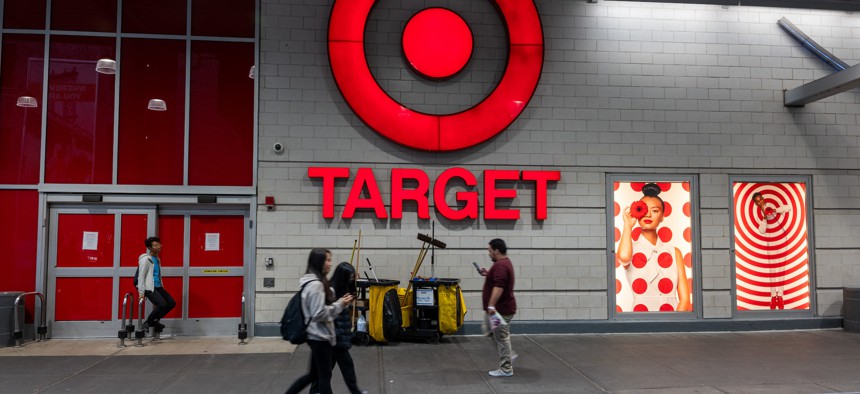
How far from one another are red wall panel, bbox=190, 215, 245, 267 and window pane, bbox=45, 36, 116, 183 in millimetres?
1660

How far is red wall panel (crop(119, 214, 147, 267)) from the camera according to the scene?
9.37 metres

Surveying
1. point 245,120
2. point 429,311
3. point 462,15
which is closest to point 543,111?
point 462,15

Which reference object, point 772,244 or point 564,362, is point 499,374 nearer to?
point 564,362

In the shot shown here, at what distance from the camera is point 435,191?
9.45m

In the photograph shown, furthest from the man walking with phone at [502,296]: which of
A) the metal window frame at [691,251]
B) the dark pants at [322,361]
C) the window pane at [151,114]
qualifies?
the window pane at [151,114]

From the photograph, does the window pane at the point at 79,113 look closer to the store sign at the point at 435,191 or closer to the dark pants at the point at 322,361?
the store sign at the point at 435,191

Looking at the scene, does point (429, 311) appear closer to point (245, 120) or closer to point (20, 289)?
point (245, 120)

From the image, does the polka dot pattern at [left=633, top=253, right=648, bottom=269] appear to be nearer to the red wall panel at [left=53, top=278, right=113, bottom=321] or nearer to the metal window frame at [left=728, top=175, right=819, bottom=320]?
the metal window frame at [left=728, top=175, right=819, bottom=320]

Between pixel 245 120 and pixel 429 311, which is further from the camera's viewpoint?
pixel 245 120

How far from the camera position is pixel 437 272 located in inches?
372

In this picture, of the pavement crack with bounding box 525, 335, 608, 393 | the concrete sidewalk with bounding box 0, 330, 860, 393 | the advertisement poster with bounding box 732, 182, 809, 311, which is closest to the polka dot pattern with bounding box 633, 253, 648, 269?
the concrete sidewalk with bounding box 0, 330, 860, 393

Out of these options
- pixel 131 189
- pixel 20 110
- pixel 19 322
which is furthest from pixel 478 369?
pixel 20 110

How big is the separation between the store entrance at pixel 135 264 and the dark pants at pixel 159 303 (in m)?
0.45

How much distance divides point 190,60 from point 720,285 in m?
10.1
